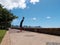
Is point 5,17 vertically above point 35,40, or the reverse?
point 5,17

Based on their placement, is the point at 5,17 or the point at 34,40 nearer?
the point at 34,40

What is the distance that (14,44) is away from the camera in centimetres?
823

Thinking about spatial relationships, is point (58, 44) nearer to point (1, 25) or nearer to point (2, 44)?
point (2, 44)

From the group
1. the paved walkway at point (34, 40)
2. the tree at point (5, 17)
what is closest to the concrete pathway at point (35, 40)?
the paved walkway at point (34, 40)

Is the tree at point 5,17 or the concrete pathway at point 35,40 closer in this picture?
the concrete pathway at point 35,40

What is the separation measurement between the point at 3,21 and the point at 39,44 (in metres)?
59.4

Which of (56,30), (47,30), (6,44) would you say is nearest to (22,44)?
(6,44)

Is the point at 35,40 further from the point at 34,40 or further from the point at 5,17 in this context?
the point at 5,17

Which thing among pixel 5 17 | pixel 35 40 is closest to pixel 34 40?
pixel 35 40

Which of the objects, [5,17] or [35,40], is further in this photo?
[5,17]

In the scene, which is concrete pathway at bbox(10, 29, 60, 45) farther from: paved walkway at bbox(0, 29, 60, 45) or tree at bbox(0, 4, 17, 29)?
tree at bbox(0, 4, 17, 29)

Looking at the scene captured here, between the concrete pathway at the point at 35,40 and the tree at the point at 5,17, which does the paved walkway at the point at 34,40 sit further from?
the tree at the point at 5,17

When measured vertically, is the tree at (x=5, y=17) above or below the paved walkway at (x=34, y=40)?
above

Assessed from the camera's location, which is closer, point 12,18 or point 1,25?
point 1,25
